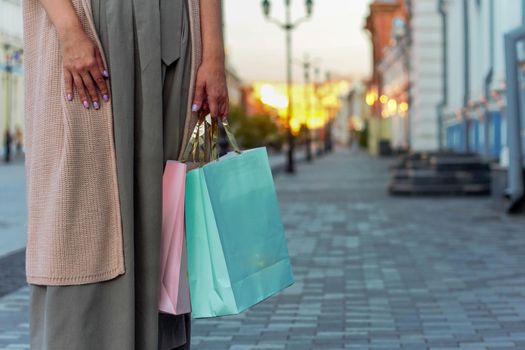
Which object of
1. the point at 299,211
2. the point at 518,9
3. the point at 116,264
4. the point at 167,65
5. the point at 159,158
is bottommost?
the point at 299,211

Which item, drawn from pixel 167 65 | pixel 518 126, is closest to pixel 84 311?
pixel 167 65

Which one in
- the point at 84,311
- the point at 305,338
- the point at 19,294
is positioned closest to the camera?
the point at 84,311

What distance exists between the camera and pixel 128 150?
2.75 m

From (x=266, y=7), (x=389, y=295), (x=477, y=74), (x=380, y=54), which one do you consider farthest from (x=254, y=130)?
(x=389, y=295)

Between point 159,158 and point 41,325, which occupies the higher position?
point 159,158

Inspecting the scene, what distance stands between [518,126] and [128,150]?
11596 mm

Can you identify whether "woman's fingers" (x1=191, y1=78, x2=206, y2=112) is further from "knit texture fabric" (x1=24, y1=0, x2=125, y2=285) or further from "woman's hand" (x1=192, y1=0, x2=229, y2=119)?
"knit texture fabric" (x1=24, y1=0, x2=125, y2=285)

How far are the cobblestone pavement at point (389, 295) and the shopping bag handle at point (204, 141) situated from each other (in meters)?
2.37

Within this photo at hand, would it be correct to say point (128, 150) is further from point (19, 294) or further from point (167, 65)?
point (19, 294)

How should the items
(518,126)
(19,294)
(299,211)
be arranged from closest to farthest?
(19,294) → (518,126) → (299,211)

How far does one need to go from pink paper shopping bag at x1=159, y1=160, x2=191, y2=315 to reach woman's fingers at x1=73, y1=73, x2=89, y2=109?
0.28 metres

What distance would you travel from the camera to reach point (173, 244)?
2852mm

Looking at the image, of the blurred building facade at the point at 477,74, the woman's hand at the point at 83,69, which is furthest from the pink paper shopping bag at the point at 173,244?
the blurred building facade at the point at 477,74

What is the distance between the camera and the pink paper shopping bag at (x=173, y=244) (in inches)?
112
